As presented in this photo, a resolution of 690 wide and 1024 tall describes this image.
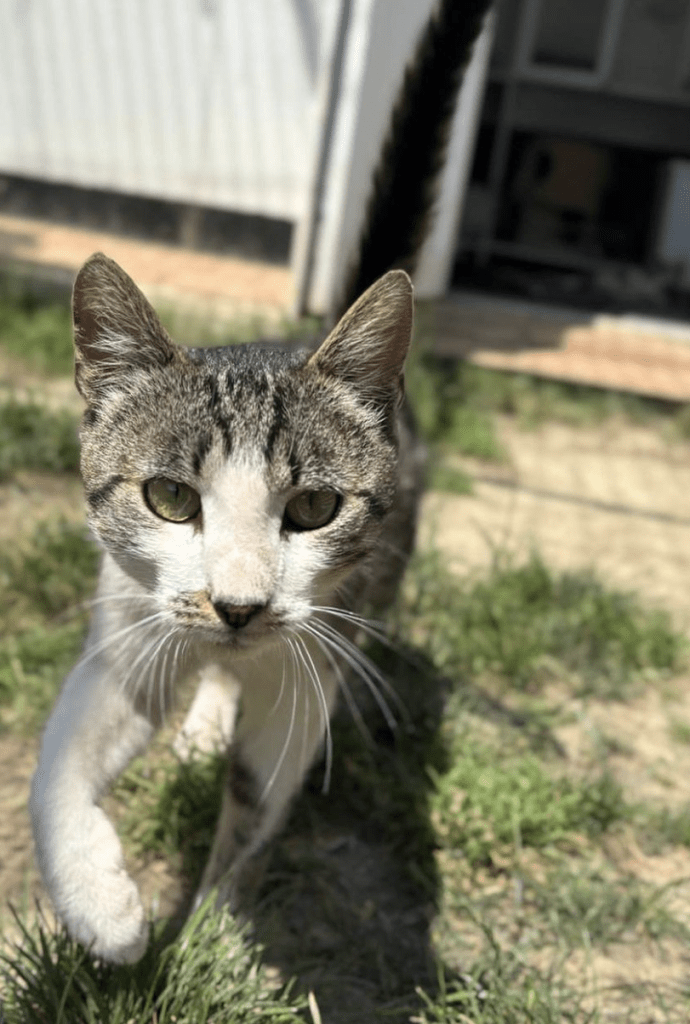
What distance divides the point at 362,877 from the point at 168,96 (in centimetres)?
442

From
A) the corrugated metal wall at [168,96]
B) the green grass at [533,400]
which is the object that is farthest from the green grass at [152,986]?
the corrugated metal wall at [168,96]

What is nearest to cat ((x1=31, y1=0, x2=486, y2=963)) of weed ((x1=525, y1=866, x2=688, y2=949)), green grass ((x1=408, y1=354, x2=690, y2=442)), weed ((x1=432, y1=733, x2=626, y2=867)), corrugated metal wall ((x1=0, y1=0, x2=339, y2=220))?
weed ((x1=432, y1=733, x2=626, y2=867))

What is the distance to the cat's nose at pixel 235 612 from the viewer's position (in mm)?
1391

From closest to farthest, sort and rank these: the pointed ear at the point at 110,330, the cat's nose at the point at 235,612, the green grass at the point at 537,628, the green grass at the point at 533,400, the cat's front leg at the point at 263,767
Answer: the cat's nose at the point at 235,612
the pointed ear at the point at 110,330
the cat's front leg at the point at 263,767
the green grass at the point at 537,628
the green grass at the point at 533,400

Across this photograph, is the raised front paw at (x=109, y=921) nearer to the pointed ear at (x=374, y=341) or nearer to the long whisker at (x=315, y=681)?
the long whisker at (x=315, y=681)

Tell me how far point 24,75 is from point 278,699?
184 inches

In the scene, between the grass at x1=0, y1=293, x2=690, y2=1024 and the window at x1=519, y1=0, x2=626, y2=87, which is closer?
the grass at x1=0, y1=293, x2=690, y2=1024

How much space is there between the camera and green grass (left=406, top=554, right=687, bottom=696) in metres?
2.78

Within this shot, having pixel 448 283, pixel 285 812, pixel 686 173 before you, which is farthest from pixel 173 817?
pixel 686 173

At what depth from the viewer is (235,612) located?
55.1 inches

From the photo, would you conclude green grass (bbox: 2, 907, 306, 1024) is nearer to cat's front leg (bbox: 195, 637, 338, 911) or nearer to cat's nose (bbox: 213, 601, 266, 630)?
cat's front leg (bbox: 195, 637, 338, 911)

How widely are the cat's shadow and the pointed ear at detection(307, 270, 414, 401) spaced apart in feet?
3.31

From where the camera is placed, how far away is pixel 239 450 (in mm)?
1524

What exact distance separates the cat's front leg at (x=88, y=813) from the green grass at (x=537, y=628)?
1.24 metres
